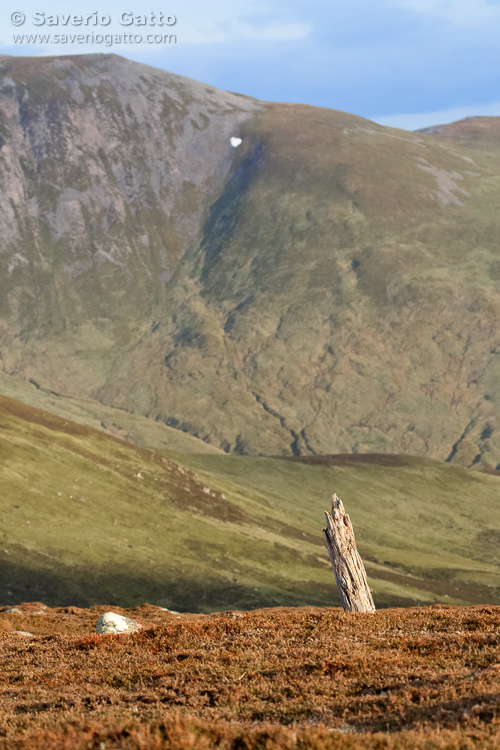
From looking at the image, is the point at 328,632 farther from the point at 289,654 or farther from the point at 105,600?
the point at 105,600

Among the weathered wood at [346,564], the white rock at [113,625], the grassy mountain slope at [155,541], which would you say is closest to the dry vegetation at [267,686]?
the white rock at [113,625]

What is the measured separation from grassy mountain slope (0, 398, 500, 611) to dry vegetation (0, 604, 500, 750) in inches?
2904

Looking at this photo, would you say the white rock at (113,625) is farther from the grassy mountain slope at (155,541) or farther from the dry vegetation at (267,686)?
the grassy mountain slope at (155,541)

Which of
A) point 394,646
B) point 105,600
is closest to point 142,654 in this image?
point 394,646

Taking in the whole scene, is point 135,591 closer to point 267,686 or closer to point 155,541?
point 155,541

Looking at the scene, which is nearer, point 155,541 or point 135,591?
point 135,591

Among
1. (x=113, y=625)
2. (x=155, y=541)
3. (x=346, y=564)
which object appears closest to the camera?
(x=113, y=625)

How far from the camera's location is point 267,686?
21688 mm

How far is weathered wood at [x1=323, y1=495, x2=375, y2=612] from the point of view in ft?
135

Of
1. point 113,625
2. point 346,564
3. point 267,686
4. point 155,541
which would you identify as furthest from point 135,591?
point 267,686

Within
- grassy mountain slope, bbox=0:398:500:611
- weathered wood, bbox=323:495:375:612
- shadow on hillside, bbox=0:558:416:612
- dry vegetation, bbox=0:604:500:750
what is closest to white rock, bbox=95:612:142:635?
dry vegetation, bbox=0:604:500:750

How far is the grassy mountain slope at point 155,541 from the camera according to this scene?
110675 millimetres

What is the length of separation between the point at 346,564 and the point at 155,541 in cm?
9537

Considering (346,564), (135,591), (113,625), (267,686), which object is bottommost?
(135,591)
